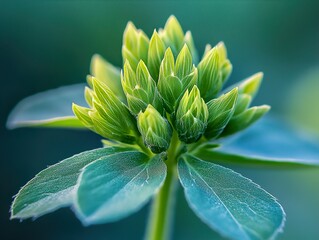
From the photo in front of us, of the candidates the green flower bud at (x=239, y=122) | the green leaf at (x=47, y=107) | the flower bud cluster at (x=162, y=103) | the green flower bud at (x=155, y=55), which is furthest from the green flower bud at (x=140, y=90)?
the green leaf at (x=47, y=107)

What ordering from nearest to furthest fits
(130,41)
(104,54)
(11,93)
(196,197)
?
(196,197) < (130,41) < (11,93) < (104,54)

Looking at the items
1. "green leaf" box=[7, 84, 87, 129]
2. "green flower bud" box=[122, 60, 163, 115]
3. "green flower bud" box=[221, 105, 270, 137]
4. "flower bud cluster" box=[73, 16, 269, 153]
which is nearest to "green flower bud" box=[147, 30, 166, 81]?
"flower bud cluster" box=[73, 16, 269, 153]

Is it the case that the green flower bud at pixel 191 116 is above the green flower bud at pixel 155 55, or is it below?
below

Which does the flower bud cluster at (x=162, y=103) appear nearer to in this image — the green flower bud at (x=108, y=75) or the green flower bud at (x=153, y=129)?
the green flower bud at (x=153, y=129)

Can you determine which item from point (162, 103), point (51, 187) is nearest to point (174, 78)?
point (162, 103)

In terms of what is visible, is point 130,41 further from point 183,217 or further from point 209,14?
point 209,14

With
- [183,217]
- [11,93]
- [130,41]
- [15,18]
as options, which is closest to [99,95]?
[130,41]
